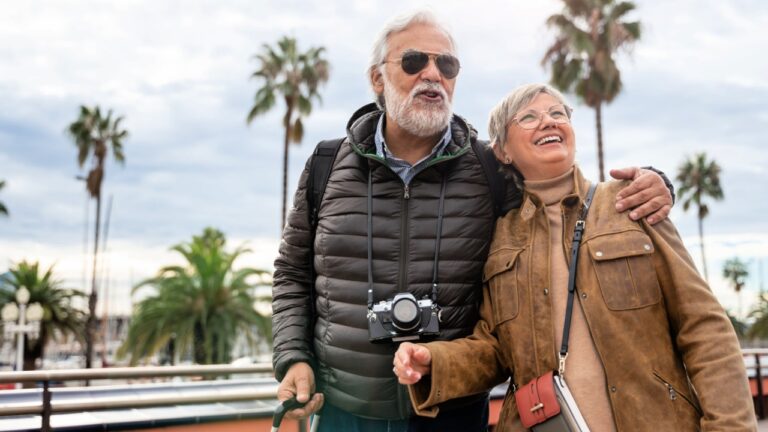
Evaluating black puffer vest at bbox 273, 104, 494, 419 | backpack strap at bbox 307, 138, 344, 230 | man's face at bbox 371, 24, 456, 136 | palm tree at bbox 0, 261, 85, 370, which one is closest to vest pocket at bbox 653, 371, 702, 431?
black puffer vest at bbox 273, 104, 494, 419

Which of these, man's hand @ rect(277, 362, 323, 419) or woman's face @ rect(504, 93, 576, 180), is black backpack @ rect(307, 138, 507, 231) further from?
man's hand @ rect(277, 362, 323, 419)

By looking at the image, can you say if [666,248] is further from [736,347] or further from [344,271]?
[344,271]

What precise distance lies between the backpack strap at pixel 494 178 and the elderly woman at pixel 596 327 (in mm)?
110

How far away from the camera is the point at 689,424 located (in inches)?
78.0

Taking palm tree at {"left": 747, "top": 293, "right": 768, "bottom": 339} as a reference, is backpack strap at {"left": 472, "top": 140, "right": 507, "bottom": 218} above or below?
above

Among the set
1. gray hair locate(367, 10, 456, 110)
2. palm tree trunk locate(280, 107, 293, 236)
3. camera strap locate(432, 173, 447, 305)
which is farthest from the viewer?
palm tree trunk locate(280, 107, 293, 236)

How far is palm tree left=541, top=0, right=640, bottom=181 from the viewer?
20125mm

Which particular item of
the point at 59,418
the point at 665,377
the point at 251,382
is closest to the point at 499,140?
the point at 665,377

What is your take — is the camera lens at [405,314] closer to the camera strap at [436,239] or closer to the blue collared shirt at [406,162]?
the camera strap at [436,239]

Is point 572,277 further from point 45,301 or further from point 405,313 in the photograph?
point 45,301

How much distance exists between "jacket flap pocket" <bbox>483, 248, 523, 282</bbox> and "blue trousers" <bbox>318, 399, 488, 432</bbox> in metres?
0.50

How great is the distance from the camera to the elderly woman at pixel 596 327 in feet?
6.53

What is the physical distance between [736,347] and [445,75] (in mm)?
1414

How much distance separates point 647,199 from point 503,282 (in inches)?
21.4
